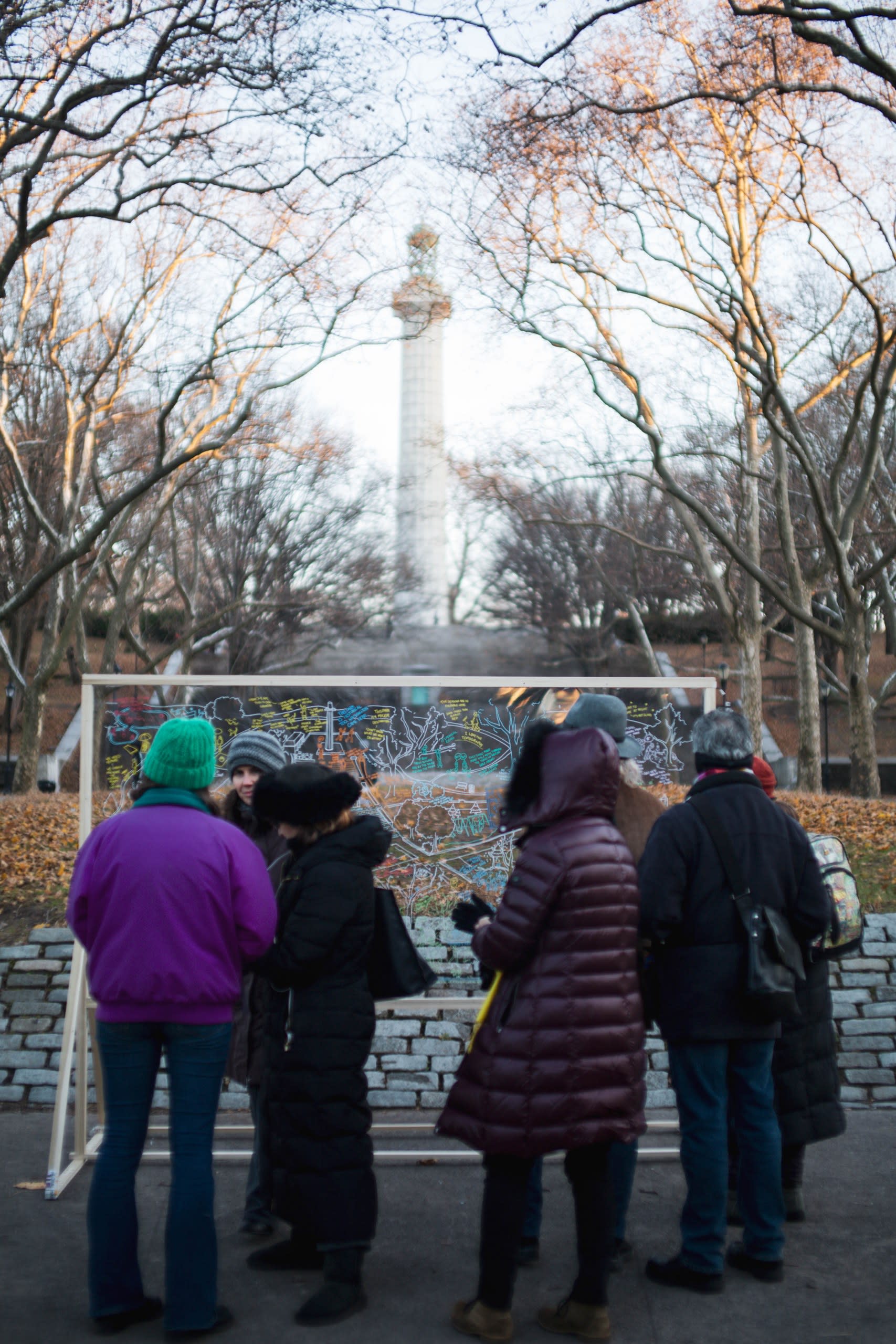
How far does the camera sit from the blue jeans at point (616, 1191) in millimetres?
3988

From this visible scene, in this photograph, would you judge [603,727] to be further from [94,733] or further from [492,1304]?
[94,733]

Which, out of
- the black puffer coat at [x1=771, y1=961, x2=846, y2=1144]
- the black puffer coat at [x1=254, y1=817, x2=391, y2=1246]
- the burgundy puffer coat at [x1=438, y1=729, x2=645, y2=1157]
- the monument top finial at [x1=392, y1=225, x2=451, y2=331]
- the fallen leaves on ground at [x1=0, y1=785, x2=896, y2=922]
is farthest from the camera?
the monument top finial at [x1=392, y1=225, x2=451, y2=331]

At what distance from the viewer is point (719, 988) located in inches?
150

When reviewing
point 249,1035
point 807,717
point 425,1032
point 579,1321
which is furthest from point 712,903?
point 807,717

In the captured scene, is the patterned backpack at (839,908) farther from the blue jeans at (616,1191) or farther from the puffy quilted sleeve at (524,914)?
the puffy quilted sleeve at (524,914)

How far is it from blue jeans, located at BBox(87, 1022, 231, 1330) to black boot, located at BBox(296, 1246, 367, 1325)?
0.31 metres

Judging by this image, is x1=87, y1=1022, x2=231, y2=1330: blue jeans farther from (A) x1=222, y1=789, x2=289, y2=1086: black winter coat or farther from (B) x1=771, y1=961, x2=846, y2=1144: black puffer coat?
(B) x1=771, y1=961, x2=846, y2=1144: black puffer coat

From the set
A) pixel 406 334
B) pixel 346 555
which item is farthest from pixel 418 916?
pixel 346 555

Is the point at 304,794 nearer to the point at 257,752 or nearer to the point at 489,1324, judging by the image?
the point at 257,752

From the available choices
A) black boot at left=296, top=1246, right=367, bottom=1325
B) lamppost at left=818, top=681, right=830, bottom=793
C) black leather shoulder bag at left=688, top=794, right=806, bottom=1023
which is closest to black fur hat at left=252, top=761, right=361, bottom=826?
black leather shoulder bag at left=688, top=794, right=806, bottom=1023

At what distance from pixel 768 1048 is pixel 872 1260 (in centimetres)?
93

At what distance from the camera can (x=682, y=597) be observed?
3228 cm

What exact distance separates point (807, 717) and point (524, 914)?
51.7ft

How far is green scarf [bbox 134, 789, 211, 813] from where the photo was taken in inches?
143
